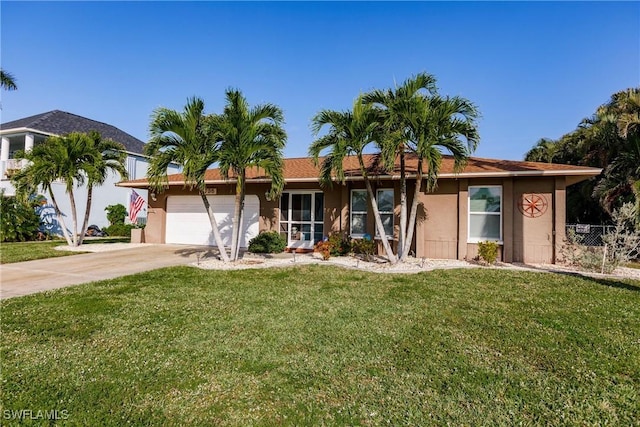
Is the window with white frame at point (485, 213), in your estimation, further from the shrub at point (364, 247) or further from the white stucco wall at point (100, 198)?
the white stucco wall at point (100, 198)

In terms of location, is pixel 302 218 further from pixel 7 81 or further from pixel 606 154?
pixel 606 154

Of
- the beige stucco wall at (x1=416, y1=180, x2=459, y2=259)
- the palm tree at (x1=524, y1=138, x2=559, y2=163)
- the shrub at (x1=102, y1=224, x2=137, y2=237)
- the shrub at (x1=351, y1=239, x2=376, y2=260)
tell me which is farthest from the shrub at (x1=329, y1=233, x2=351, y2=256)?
the palm tree at (x1=524, y1=138, x2=559, y2=163)

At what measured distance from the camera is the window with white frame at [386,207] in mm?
12516

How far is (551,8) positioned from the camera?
1032 cm

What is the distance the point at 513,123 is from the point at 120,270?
18.8 meters

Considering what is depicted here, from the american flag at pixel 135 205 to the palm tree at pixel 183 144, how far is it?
1710cm

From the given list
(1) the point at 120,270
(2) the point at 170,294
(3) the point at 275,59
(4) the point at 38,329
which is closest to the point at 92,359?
(4) the point at 38,329

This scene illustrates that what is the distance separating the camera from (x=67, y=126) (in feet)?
80.7

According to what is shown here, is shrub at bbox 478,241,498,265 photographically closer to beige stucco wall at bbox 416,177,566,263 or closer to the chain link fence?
beige stucco wall at bbox 416,177,566,263

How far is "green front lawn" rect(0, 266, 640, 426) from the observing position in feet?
9.48

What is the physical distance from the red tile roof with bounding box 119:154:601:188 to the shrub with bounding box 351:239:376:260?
2.31 meters

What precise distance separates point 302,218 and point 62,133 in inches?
792

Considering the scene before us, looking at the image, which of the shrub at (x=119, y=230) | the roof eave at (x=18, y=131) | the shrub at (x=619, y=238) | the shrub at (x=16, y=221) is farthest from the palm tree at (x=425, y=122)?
the roof eave at (x=18, y=131)

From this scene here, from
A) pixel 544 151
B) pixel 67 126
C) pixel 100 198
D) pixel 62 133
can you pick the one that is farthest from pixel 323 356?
pixel 67 126
